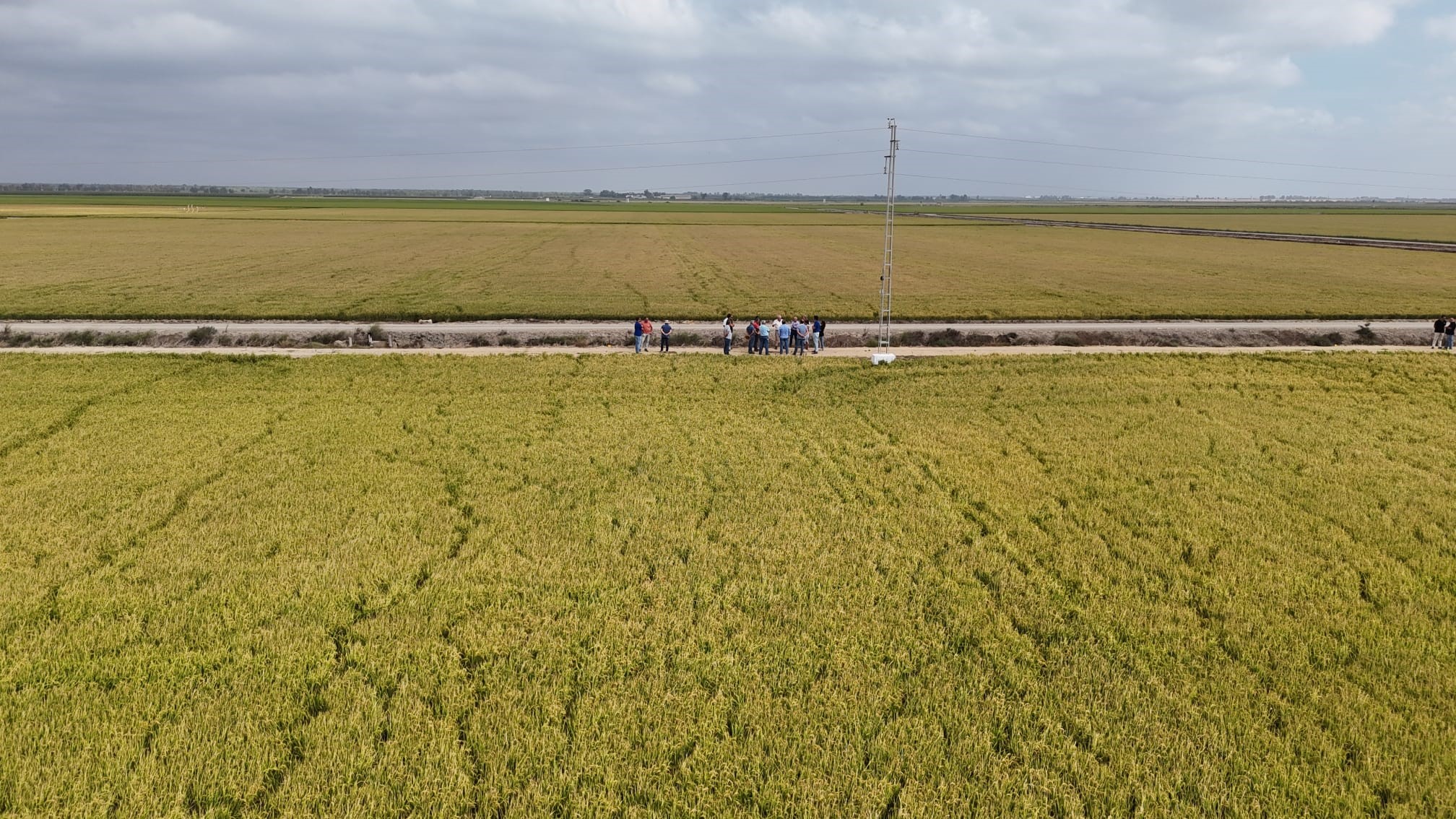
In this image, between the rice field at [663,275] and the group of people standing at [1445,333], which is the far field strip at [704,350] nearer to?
the group of people standing at [1445,333]

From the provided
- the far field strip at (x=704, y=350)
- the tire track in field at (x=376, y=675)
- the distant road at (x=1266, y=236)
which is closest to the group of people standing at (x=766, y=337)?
the far field strip at (x=704, y=350)


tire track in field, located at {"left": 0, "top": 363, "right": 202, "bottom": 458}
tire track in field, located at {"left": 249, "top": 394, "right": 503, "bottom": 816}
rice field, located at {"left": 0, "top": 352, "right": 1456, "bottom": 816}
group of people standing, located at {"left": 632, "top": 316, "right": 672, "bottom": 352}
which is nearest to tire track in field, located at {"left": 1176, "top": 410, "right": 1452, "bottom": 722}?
rice field, located at {"left": 0, "top": 352, "right": 1456, "bottom": 816}

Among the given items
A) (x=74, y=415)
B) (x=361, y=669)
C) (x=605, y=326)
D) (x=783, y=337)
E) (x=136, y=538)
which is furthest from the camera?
(x=605, y=326)

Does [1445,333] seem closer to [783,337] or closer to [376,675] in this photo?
[783,337]

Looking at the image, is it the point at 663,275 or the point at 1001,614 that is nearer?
the point at 1001,614

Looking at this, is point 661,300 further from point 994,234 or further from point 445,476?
point 994,234

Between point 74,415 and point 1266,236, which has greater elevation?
point 1266,236

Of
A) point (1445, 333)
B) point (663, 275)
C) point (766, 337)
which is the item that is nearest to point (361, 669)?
point (766, 337)
